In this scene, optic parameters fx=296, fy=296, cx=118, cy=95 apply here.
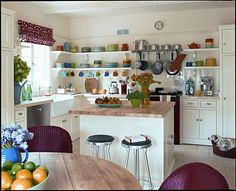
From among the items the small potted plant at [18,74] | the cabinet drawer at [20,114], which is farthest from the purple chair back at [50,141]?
the small potted plant at [18,74]

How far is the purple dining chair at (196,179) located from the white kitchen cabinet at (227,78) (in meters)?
3.89

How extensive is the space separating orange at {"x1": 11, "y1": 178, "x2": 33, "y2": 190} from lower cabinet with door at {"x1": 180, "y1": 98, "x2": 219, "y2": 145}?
4.56 m

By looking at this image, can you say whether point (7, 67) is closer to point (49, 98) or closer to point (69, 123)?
point (49, 98)

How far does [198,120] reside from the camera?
5480 millimetres

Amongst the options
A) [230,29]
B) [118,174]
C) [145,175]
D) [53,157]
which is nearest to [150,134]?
[145,175]

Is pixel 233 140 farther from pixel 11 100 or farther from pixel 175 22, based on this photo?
pixel 11 100

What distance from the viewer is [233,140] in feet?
16.0

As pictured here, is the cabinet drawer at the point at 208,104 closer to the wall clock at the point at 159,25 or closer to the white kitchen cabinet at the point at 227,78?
the white kitchen cabinet at the point at 227,78

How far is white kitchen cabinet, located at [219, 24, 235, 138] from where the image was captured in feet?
16.8

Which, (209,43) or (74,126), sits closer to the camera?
(209,43)

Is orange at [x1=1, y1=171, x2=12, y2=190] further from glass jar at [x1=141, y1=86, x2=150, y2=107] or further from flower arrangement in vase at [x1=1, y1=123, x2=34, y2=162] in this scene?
glass jar at [x1=141, y1=86, x2=150, y2=107]

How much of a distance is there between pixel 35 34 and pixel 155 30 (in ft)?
7.98

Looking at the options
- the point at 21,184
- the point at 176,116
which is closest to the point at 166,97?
the point at 176,116

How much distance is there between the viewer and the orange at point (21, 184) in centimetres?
126
